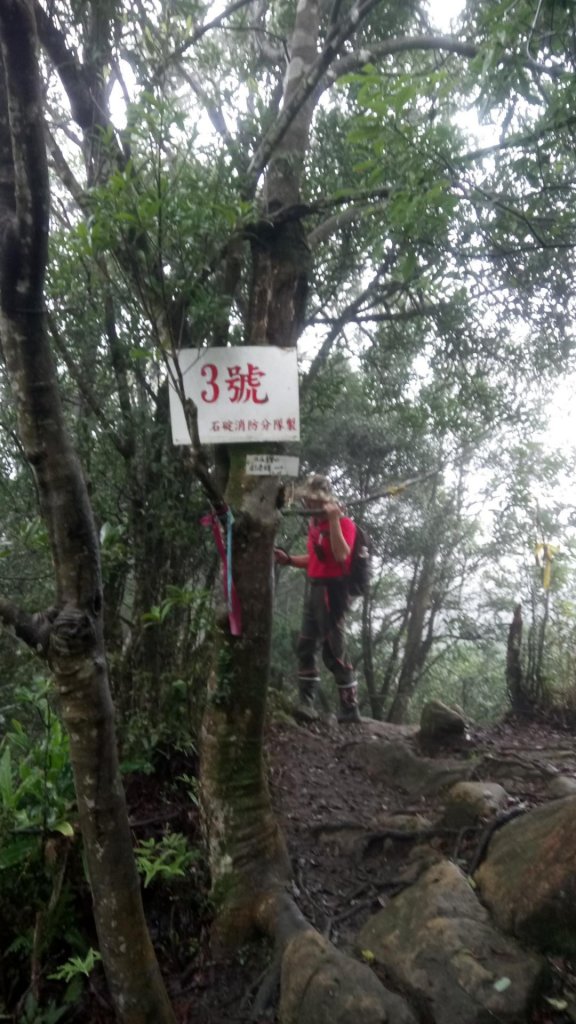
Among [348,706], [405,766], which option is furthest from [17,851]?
[348,706]

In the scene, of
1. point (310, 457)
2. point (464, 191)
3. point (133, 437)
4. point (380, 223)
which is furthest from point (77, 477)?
point (310, 457)

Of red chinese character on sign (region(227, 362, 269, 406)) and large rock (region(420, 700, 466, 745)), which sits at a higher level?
red chinese character on sign (region(227, 362, 269, 406))

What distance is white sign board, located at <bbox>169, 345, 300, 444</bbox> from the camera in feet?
11.1

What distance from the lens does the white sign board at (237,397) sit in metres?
3.38

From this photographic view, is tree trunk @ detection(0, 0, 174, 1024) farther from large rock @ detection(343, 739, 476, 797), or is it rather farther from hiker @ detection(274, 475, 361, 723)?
hiker @ detection(274, 475, 361, 723)

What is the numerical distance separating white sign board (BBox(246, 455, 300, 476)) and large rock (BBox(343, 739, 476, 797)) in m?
2.52

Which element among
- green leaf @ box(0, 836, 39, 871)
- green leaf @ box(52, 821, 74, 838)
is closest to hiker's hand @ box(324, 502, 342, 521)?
green leaf @ box(52, 821, 74, 838)

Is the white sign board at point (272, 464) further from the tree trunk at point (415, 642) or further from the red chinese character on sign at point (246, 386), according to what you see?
the tree trunk at point (415, 642)

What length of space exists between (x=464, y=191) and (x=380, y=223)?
1.12 metres

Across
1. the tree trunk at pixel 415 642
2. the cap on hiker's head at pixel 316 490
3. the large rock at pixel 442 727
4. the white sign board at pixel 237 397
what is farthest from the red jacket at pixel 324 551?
the tree trunk at pixel 415 642

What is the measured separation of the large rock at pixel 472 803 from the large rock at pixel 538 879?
448 mm

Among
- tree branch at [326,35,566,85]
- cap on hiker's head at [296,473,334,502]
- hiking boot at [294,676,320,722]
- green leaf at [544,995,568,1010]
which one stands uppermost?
tree branch at [326,35,566,85]

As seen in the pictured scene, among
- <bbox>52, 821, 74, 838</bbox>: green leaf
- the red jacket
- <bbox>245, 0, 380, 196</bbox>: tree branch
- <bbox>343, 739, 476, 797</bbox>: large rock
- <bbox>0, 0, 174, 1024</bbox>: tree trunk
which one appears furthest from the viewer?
the red jacket

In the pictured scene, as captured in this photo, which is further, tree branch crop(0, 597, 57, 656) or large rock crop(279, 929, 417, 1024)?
large rock crop(279, 929, 417, 1024)
